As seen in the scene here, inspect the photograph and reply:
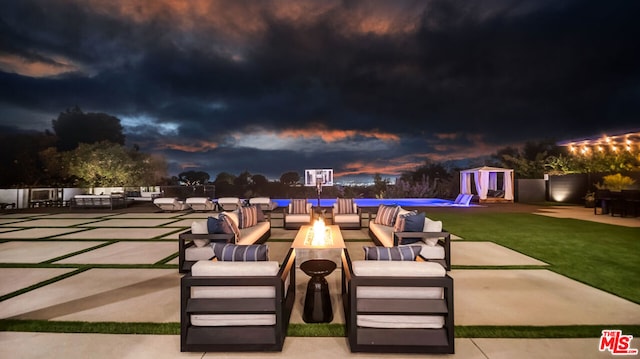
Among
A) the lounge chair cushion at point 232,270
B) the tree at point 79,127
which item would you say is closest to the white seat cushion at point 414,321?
the lounge chair cushion at point 232,270

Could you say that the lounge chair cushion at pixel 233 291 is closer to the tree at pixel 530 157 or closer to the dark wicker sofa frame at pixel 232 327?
the dark wicker sofa frame at pixel 232 327

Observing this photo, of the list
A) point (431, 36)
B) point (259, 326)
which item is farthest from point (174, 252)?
point (431, 36)

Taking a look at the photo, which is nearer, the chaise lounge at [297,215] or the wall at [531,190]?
the chaise lounge at [297,215]

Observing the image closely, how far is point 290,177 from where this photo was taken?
25.7 m

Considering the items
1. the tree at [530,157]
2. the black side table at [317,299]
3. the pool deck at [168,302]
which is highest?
the tree at [530,157]

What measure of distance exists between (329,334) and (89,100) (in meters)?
39.8

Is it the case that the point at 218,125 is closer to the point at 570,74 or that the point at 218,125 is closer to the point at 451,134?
the point at 451,134

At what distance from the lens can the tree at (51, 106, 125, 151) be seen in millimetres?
32406

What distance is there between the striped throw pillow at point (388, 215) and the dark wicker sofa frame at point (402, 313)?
157 inches

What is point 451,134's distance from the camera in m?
29.4

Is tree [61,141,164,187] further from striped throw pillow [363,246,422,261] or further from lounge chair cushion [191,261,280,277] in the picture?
striped throw pillow [363,246,422,261]

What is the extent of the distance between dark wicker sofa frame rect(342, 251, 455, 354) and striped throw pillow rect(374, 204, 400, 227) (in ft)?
13.1

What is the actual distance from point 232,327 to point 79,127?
40.1m

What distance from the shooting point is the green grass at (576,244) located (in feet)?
13.4
